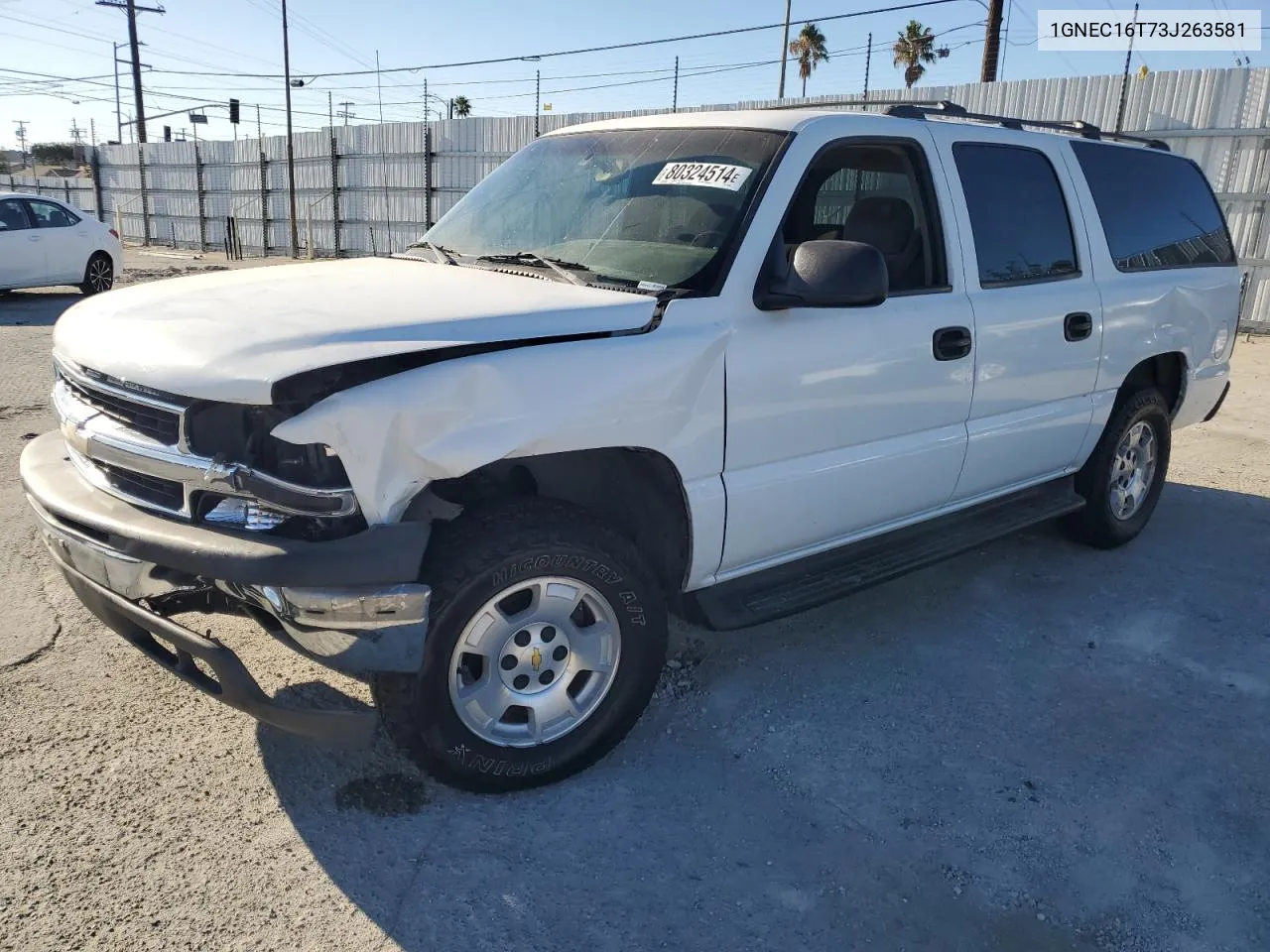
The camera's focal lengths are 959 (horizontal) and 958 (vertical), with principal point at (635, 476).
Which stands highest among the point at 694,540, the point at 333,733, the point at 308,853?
the point at 694,540

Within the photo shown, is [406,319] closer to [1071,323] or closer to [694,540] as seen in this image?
[694,540]

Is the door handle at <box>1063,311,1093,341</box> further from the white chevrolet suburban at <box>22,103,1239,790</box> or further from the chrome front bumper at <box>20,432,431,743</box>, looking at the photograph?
the chrome front bumper at <box>20,432,431,743</box>

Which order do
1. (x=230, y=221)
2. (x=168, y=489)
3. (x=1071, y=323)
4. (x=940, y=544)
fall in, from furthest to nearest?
(x=230, y=221) < (x=1071, y=323) < (x=940, y=544) < (x=168, y=489)

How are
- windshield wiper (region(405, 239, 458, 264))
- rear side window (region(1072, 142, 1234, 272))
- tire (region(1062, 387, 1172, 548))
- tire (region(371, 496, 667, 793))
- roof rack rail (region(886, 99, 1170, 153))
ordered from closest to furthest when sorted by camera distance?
tire (region(371, 496, 667, 793)) → windshield wiper (region(405, 239, 458, 264)) → roof rack rail (region(886, 99, 1170, 153)) → rear side window (region(1072, 142, 1234, 272)) → tire (region(1062, 387, 1172, 548))

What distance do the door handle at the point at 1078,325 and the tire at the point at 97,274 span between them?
48.1 ft

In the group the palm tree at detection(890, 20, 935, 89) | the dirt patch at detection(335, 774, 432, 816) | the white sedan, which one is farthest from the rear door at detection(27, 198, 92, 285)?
the palm tree at detection(890, 20, 935, 89)

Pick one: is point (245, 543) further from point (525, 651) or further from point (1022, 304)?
point (1022, 304)

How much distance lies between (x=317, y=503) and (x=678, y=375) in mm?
1097

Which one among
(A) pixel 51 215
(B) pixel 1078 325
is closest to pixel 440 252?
(B) pixel 1078 325

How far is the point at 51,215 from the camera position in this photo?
46.0ft

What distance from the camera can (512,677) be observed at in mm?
2834

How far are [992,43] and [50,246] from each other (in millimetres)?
17712

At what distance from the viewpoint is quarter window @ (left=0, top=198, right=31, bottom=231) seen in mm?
13422

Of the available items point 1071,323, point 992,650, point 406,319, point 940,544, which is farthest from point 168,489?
point 1071,323
